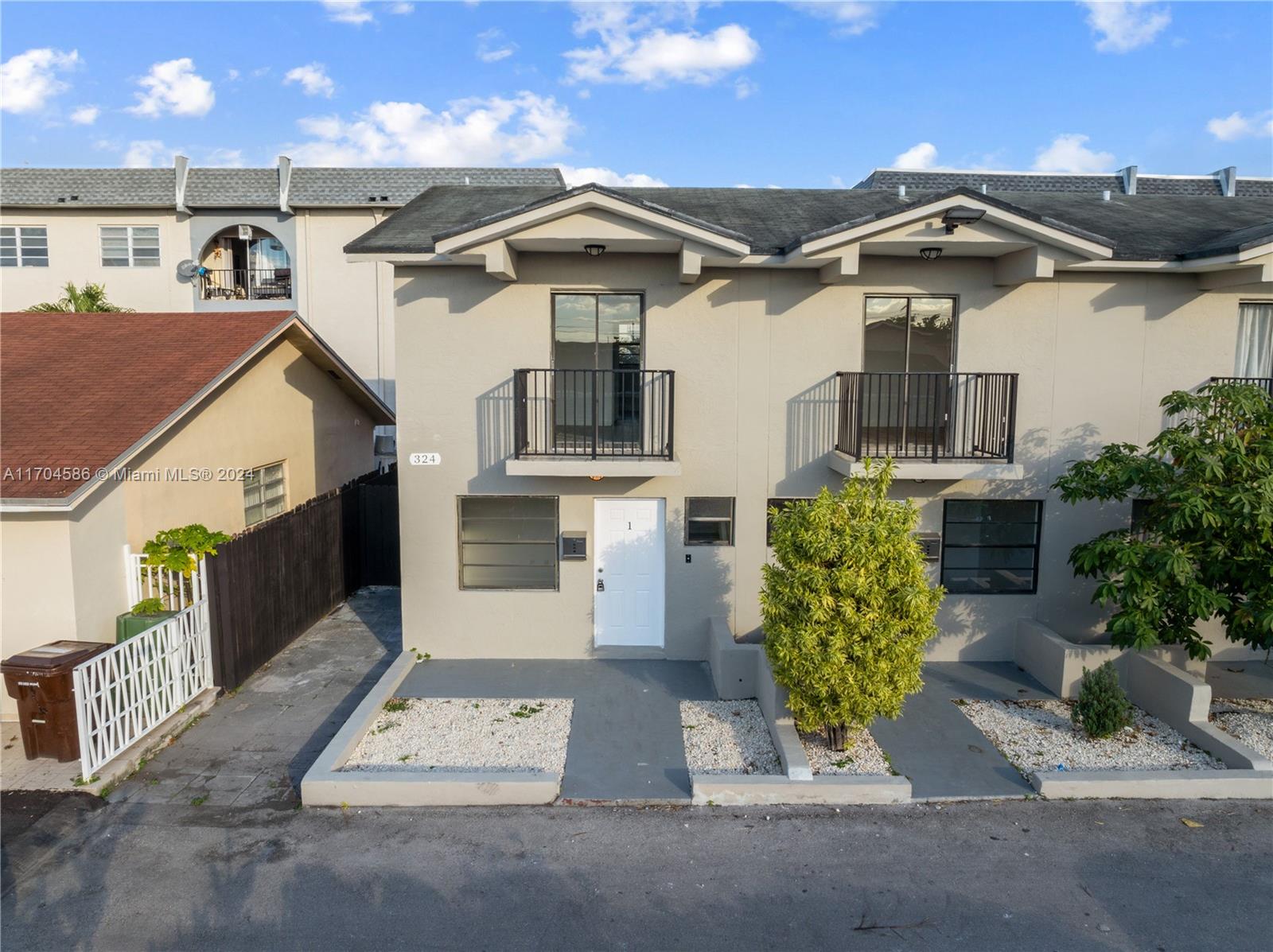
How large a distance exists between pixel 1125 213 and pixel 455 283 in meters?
9.08

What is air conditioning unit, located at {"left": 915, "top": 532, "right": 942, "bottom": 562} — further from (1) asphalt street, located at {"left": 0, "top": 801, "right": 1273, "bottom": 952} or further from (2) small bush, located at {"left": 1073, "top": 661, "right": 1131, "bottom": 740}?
(1) asphalt street, located at {"left": 0, "top": 801, "right": 1273, "bottom": 952}

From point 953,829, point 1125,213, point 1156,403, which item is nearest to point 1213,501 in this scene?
point 1156,403

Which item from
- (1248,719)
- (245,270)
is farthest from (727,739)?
(245,270)

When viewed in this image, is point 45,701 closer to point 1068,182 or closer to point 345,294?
point 345,294

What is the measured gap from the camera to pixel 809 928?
5.10 metres

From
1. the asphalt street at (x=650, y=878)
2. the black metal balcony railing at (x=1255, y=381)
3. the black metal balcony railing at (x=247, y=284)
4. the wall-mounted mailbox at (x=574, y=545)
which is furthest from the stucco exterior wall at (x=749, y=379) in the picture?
the black metal balcony railing at (x=247, y=284)

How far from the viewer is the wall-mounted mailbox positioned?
31.4 ft

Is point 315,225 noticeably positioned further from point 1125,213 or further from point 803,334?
point 1125,213

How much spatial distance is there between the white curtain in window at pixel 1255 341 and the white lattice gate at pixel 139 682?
12.5 m

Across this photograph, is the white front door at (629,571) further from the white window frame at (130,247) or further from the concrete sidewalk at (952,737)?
the white window frame at (130,247)

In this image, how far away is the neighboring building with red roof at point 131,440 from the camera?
7.68 metres

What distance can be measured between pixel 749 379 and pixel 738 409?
374mm

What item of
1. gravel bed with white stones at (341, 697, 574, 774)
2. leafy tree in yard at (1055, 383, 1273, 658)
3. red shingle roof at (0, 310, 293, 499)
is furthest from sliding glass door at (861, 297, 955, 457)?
red shingle roof at (0, 310, 293, 499)

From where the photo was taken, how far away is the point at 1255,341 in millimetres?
9680
